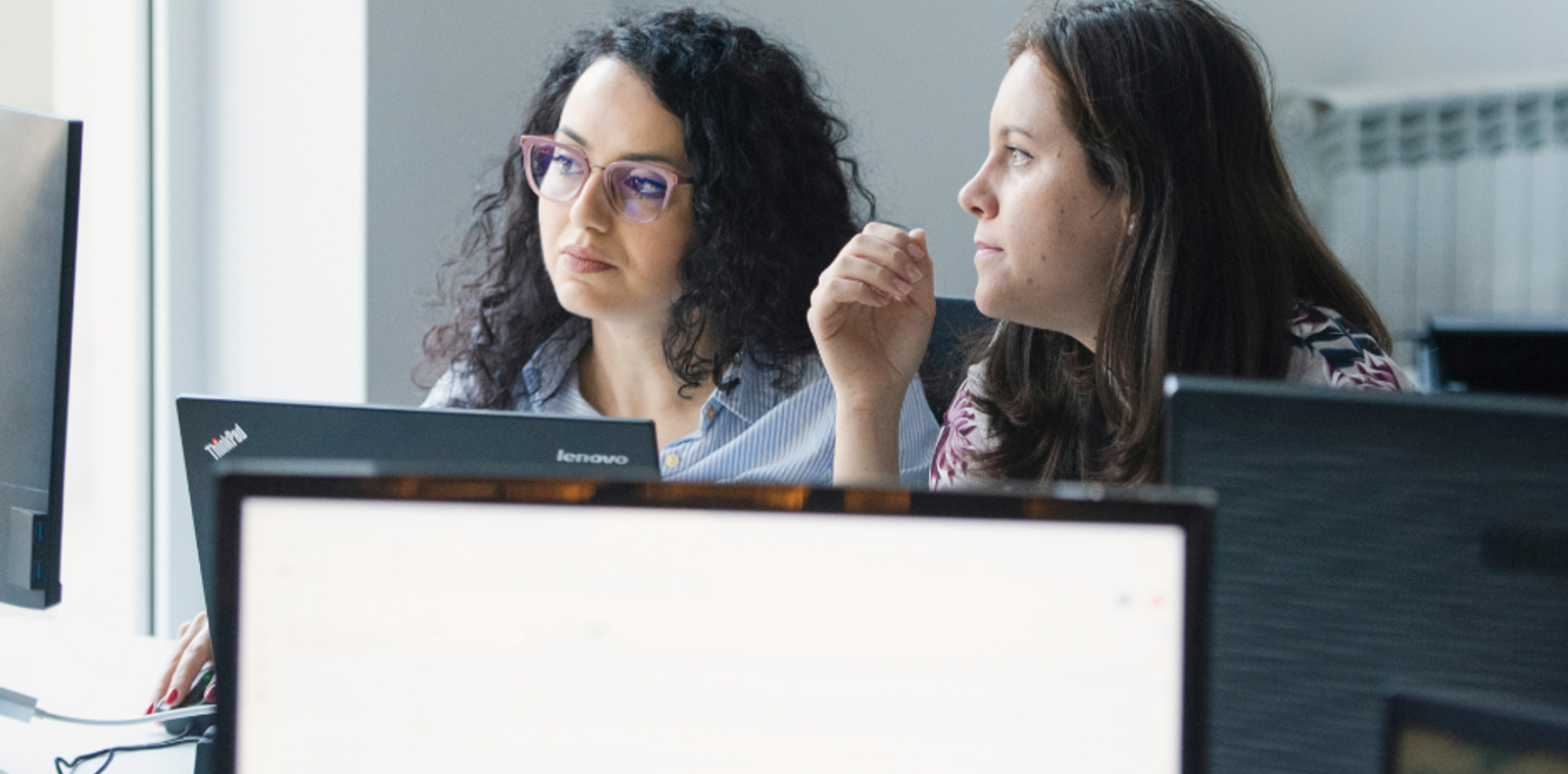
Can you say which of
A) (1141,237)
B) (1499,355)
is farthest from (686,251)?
(1499,355)

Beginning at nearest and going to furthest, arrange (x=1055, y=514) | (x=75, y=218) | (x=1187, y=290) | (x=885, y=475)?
Answer: (x=1055, y=514), (x=75, y=218), (x=1187, y=290), (x=885, y=475)

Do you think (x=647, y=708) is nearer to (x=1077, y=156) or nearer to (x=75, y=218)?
(x=75, y=218)

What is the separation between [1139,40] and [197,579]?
5.78 ft

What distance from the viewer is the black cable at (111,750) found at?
1.00m

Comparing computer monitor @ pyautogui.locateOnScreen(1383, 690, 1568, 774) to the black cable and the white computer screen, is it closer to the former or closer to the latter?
the white computer screen

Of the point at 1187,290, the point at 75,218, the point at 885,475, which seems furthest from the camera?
the point at 885,475

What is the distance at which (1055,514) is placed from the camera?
47 cm

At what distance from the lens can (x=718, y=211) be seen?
1573mm

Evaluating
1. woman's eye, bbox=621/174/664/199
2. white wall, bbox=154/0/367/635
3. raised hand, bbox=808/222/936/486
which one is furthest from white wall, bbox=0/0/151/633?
raised hand, bbox=808/222/936/486

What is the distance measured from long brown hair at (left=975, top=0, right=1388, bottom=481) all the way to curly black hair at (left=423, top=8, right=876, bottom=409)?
46cm

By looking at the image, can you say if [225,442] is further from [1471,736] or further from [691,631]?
[1471,736]

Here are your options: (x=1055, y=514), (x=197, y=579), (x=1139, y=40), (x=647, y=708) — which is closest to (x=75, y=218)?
(x=647, y=708)

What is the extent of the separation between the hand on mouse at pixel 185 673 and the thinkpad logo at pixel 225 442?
228mm

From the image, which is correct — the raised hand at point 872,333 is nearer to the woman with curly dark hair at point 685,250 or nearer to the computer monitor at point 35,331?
the woman with curly dark hair at point 685,250
